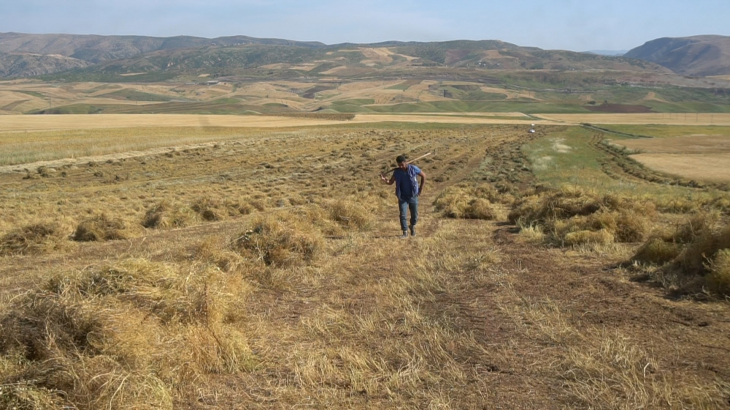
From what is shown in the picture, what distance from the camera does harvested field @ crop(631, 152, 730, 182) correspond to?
36.5m

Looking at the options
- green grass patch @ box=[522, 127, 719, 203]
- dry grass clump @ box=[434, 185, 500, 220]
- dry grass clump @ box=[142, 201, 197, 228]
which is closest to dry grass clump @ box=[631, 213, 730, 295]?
dry grass clump @ box=[434, 185, 500, 220]

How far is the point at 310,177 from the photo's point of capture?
35938 millimetres

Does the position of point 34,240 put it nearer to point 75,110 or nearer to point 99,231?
point 99,231

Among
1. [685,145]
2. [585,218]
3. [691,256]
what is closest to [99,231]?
[585,218]

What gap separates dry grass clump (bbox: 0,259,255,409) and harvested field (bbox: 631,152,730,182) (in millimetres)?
36997

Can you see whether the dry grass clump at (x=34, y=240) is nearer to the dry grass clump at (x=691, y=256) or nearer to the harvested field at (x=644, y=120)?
the dry grass clump at (x=691, y=256)

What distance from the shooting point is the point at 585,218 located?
12234mm

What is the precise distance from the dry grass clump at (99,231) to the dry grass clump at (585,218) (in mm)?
11061

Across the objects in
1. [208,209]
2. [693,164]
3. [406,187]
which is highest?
[406,187]

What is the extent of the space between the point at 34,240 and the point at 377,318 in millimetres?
10575

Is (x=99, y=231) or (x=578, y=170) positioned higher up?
(x=99, y=231)

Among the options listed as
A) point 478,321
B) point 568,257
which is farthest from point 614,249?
point 478,321

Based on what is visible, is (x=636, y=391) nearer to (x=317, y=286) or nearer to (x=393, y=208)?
(x=317, y=286)

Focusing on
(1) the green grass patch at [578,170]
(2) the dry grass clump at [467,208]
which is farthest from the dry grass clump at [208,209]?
(1) the green grass patch at [578,170]
